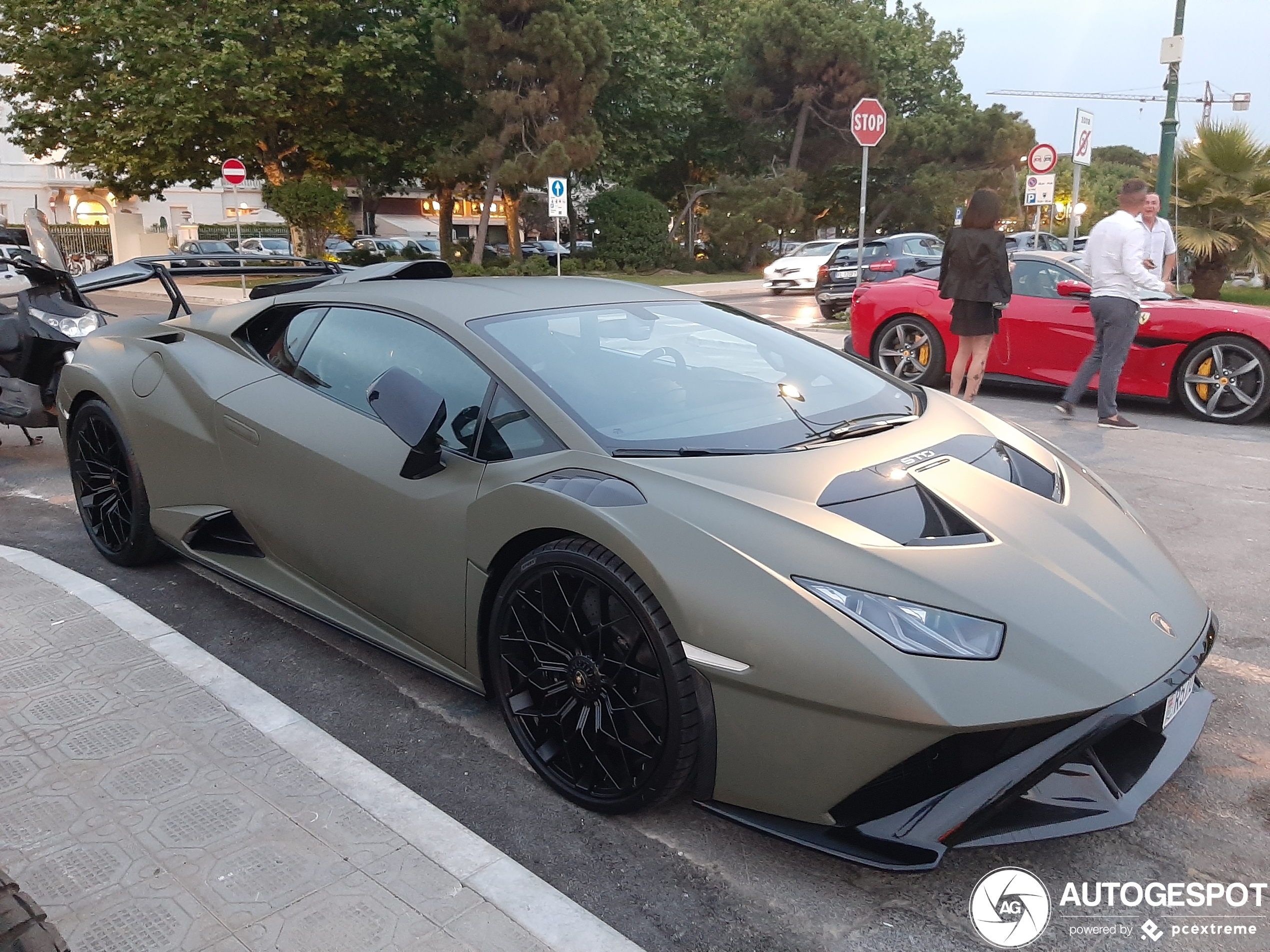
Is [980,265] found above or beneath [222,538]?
above

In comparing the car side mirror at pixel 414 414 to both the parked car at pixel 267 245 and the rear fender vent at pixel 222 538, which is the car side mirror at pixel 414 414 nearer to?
the rear fender vent at pixel 222 538

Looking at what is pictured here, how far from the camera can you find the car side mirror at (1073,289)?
831 cm

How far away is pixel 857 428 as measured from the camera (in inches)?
118

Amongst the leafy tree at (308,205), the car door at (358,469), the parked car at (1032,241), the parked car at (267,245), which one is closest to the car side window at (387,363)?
the car door at (358,469)

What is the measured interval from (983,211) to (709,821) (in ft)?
19.9

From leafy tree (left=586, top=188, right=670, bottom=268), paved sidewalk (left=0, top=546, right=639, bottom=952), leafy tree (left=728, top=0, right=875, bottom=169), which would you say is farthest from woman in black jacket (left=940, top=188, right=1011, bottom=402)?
leafy tree (left=728, top=0, right=875, bottom=169)

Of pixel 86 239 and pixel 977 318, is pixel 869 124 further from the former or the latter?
pixel 86 239

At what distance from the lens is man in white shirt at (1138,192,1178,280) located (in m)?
7.80

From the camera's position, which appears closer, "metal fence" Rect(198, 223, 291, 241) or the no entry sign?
the no entry sign

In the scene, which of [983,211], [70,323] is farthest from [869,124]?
[70,323]

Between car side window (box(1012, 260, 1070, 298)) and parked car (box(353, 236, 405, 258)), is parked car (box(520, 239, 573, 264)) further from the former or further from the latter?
car side window (box(1012, 260, 1070, 298))

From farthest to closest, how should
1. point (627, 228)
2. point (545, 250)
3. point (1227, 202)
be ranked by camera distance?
1. point (545, 250)
2. point (627, 228)
3. point (1227, 202)

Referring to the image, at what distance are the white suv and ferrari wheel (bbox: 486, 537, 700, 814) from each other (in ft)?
74.3

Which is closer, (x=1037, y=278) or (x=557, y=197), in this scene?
(x=1037, y=278)
